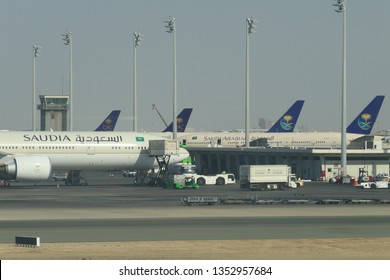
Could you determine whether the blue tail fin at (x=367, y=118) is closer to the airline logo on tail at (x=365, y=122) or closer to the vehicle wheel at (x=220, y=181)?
the airline logo on tail at (x=365, y=122)

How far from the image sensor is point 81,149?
97688 mm

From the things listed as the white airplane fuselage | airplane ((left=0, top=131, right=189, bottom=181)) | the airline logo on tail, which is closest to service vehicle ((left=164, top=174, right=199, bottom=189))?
airplane ((left=0, top=131, right=189, bottom=181))

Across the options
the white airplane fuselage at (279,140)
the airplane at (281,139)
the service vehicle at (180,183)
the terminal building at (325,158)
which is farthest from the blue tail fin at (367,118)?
the service vehicle at (180,183)

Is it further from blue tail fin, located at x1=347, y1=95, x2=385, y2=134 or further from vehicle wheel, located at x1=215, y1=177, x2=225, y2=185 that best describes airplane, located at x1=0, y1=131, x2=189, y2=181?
blue tail fin, located at x1=347, y1=95, x2=385, y2=134

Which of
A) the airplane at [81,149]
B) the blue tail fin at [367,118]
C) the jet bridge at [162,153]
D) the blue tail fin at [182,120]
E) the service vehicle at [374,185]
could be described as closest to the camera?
the service vehicle at [374,185]

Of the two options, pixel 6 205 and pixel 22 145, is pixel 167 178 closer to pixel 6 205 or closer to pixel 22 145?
pixel 22 145

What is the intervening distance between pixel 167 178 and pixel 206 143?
220ft

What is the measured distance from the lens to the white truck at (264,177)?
300ft

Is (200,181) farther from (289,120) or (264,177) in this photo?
(289,120)

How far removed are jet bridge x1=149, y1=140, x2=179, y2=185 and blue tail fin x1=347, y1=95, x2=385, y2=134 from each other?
57531 mm

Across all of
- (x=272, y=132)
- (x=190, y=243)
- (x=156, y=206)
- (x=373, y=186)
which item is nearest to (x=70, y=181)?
(x=373, y=186)

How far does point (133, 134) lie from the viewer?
102000 mm

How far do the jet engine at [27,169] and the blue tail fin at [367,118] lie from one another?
74.8 metres

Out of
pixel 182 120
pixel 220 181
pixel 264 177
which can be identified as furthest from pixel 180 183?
pixel 182 120
